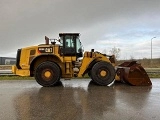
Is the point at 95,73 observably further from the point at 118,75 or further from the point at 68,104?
the point at 68,104

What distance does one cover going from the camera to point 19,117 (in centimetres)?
638

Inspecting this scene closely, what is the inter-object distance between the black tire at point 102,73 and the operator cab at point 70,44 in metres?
1.38

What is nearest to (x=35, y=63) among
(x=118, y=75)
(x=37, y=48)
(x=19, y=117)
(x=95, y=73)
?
(x=37, y=48)

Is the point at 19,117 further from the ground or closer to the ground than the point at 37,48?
closer to the ground

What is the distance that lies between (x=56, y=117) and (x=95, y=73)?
678 cm

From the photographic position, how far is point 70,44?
13.5m

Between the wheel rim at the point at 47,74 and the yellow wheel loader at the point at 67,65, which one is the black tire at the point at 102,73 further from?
the wheel rim at the point at 47,74

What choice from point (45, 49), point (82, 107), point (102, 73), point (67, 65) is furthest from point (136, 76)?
point (82, 107)

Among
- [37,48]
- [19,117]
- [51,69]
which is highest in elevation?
[37,48]

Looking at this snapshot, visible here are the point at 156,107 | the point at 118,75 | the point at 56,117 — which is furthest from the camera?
the point at 118,75

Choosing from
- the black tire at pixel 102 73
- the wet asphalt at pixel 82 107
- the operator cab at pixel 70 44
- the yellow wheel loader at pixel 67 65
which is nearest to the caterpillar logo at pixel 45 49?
the yellow wheel loader at pixel 67 65

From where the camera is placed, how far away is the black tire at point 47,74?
1283cm

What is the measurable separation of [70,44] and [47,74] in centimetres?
205

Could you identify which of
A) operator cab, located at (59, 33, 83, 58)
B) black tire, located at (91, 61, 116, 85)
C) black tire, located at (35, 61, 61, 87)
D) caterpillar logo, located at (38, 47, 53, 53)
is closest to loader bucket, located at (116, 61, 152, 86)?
black tire, located at (91, 61, 116, 85)
